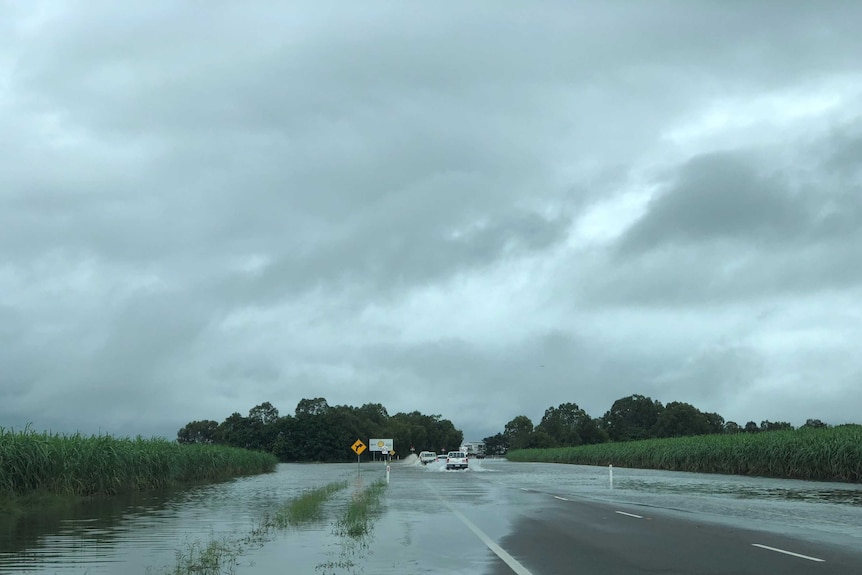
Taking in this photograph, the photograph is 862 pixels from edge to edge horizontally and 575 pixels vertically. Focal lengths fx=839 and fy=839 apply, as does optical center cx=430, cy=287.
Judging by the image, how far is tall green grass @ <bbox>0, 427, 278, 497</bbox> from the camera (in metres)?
25.4

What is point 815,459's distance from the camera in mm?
41375

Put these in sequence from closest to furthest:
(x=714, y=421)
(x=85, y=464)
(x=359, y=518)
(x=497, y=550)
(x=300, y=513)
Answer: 1. (x=497, y=550)
2. (x=359, y=518)
3. (x=300, y=513)
4. (x=85, y=464)
5. (x=714, y=421)

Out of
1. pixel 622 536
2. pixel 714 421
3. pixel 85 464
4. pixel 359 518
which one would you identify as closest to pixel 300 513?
pixel 359 518

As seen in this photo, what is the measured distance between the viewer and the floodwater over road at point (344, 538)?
12.7 metres

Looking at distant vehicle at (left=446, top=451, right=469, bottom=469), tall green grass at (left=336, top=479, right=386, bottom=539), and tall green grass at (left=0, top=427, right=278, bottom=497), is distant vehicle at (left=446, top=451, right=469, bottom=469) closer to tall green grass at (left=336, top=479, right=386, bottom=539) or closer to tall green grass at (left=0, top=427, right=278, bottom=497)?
tall green grass at (left=0, top=427, right=278, bottom=497)

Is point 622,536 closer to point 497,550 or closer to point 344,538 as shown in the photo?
point 497,550

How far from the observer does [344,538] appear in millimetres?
15953

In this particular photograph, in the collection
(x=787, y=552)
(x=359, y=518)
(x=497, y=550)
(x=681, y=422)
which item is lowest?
(x=359, y=518)

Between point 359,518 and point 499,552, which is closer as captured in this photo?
point 499,552

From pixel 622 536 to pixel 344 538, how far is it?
526 cm

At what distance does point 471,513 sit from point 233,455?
130 feet

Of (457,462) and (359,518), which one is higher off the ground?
(359,518)

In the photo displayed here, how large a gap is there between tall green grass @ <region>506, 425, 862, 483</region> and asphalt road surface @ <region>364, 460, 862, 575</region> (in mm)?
13513

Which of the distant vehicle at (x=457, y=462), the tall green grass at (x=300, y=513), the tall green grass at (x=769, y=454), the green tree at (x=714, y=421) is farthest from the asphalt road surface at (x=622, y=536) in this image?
the green tree at (x=714, y=421)
